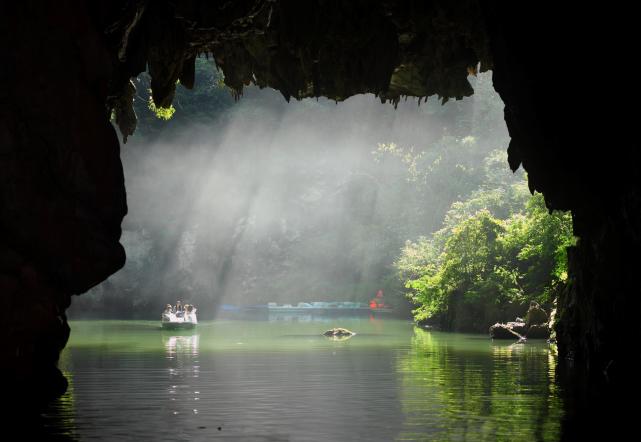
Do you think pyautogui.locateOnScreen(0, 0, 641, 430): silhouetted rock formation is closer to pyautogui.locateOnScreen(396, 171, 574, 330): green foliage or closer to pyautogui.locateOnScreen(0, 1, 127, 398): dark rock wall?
pyautogui.locateOnScreen(0, 1, 127, 398): dark rock wall

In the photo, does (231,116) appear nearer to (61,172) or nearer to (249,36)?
(249,36)

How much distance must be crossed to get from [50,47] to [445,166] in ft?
202

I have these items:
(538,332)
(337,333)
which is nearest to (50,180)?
(538,332)

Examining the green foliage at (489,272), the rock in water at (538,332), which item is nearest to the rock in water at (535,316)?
the rock in water at (538,332)

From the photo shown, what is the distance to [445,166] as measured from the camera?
79.2 metres

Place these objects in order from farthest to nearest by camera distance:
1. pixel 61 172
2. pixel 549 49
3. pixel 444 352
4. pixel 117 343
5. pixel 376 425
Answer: pixel 117 343, pixel 444 352, pixel 549 49, pixel 61 172, pixel 376 425

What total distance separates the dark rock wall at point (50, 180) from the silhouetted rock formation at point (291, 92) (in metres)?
0.03

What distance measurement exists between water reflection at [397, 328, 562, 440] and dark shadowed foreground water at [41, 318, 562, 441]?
26 mm

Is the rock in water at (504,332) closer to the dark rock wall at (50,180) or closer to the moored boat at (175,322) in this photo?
the moored boat at (175,322)

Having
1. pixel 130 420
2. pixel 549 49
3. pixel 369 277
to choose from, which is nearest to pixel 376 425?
pixel 130 420

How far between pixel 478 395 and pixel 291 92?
1162cm

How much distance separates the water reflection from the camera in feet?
49.9

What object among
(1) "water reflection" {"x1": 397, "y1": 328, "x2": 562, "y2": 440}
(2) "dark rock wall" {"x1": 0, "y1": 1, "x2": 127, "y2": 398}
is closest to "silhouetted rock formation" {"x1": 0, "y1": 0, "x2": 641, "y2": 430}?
(2) "dark rock wall" {"x1": 0, "y1": 1, "x2": 127, "y2": 398}

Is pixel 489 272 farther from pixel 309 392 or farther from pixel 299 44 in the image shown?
pixel 309 392
